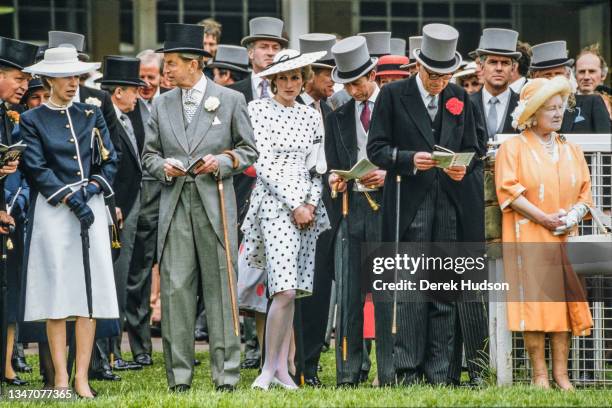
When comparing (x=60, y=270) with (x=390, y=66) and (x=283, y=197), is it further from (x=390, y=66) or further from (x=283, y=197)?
(x=390, y=66)

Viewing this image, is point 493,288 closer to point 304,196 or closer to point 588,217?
point 588,217

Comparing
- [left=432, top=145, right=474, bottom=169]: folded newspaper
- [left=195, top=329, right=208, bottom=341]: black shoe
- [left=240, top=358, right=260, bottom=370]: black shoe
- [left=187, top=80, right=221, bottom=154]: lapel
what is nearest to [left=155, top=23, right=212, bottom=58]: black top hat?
[left=187, top=80, right=221, bottom=154]: lapel

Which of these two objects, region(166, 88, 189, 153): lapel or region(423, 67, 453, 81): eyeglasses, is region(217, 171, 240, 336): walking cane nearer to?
region(166, 88, 189, 153): lapel

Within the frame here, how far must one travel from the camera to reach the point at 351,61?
1141cm

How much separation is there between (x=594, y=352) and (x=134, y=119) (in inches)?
192

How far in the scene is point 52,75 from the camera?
10.7 meters

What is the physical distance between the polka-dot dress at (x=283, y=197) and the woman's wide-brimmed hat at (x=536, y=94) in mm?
1606

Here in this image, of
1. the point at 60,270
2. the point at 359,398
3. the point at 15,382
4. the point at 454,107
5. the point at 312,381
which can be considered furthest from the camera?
the point at 15,382

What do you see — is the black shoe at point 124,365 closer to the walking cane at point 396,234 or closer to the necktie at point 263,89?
the necktie at point 263,89

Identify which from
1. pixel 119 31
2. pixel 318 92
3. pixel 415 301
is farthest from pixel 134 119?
pixel 119 31

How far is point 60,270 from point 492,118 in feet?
13.5

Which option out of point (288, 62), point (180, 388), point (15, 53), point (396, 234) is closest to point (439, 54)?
point (288, 62)

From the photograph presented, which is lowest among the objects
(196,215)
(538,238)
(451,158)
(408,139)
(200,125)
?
(538,238)

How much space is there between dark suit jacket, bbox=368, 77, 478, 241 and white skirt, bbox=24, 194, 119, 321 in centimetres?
208
